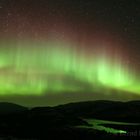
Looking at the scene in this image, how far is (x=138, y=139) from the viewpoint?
6594 centimetres

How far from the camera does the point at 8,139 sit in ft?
214

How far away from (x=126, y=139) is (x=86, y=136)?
11.4 m

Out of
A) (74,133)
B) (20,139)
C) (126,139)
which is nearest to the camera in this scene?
(126,139)

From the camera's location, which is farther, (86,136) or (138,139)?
(86,136)

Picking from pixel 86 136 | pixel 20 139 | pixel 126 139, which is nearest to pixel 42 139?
pixel 20 139

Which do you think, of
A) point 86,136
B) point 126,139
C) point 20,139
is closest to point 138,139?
point 126,139

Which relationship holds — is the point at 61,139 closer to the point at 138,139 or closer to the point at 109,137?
the point at 109,137

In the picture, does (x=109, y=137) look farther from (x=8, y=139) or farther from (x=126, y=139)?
(x=8, y=139)

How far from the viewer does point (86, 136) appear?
73062 mm

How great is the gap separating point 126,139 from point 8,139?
82.6 feet

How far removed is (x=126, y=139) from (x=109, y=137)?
13.8 ft

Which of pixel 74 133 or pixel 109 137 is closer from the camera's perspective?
pixel 109 137

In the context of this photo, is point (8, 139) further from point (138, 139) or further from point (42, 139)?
point (138, 139)

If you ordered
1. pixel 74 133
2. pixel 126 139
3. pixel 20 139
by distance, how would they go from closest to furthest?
pixel 126 139, pixel 20 139, pixel 74 133
